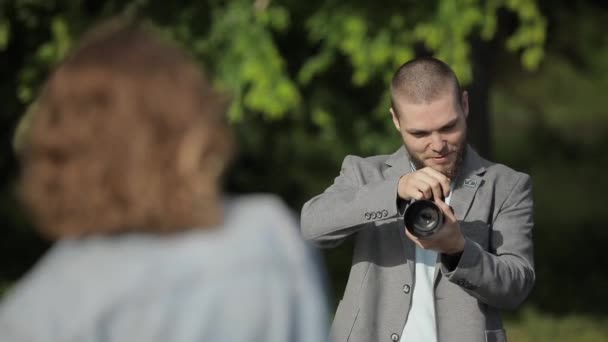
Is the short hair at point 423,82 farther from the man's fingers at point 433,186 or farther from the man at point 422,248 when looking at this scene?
the man's fingers at point 433,186

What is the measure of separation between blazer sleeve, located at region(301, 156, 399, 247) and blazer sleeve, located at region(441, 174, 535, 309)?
26cm

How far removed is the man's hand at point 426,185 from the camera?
3.45 m

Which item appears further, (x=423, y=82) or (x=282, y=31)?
(x=282, y=31)

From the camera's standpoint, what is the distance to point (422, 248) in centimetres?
366

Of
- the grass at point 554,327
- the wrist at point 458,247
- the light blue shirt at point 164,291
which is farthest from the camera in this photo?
the grass at point 554,327

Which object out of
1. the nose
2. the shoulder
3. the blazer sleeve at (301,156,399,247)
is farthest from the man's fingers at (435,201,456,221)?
the shoulder

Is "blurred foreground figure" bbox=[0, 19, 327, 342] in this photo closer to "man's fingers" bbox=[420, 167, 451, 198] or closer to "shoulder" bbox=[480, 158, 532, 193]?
"man's fingers" bbox=[420, 167, 451, 198]

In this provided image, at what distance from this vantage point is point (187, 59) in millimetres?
1985

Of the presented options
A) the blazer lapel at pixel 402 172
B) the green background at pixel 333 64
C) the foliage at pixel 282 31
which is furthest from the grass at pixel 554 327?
the blazer lapel at pixel 402 172

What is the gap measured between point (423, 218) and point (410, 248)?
1.35 feet

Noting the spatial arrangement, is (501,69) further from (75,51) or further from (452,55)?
(75,51)

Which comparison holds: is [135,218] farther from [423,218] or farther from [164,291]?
[423,218]

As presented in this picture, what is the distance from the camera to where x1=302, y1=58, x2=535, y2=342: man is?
3.68 m

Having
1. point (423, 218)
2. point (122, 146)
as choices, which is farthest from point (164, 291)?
point (423, 218)
